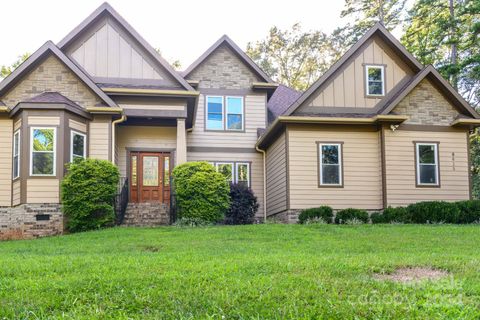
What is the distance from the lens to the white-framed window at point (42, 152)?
50.4 feet

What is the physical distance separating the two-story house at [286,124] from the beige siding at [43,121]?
0.20 meters

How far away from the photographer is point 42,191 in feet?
50.2

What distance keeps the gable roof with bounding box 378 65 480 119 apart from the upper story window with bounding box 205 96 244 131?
5.63m

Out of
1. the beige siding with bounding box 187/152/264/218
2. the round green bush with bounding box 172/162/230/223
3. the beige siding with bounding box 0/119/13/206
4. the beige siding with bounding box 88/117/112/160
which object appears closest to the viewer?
the round green bush with bounding box 172/162/230/223

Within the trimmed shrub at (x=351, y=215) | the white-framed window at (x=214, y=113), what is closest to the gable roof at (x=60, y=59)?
the white-framed window at (x=214, y=113)

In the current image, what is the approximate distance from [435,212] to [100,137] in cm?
1012

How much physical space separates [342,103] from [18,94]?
10.1 m

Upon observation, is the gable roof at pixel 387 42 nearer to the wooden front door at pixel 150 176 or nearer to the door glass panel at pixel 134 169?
the wooden front door at pixel 150 176

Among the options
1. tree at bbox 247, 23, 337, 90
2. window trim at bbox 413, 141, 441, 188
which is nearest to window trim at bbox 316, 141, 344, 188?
window trim at bbox 413, 141, 441, 188

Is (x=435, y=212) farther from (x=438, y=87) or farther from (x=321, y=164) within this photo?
(x=438, y=87)

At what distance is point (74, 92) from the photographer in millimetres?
16453

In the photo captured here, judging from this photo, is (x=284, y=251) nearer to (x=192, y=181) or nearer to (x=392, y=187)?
(x=192, y=181)

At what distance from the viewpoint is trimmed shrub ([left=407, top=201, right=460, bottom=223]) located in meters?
15.8

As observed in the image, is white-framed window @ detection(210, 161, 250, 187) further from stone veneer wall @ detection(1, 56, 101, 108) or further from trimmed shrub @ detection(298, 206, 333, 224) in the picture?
stone veneer wall @ detection(1, 56, 101, 108)
